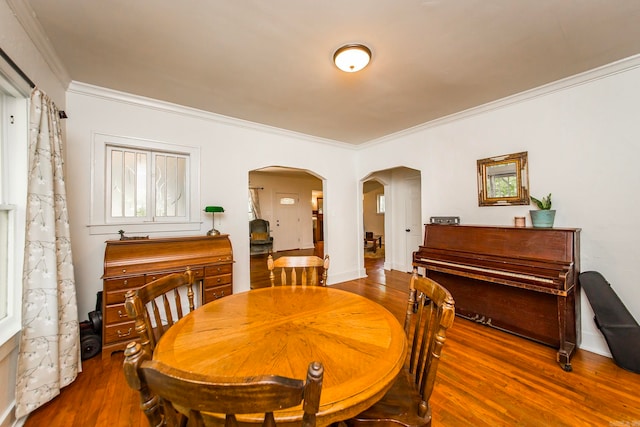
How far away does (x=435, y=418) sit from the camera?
162 cm

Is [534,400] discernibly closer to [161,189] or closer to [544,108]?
[544,108]

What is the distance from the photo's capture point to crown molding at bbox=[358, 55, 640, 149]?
7.39 ft

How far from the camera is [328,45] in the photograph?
78.4 inches

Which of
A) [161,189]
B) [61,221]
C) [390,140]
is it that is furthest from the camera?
[390,140]

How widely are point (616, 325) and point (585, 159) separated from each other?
5.00 ft

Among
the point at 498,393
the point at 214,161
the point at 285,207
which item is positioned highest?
the point at 214,161

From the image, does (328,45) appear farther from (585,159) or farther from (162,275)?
(585,159)

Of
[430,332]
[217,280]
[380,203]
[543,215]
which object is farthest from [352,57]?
[380,203]

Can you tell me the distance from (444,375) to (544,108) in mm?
2926

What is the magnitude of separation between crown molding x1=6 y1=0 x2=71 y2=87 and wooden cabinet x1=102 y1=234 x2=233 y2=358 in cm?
160

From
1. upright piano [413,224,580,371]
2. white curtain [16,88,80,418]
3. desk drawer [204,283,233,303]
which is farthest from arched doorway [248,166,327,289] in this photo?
white curtain [16,88,80,418]

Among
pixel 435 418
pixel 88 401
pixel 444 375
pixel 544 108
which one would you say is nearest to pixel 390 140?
pixel 544 108

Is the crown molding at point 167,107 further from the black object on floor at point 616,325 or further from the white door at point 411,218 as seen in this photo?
the black object on floor at point 616,325

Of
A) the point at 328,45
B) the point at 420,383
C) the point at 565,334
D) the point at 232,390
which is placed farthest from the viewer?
the point at 565,334
